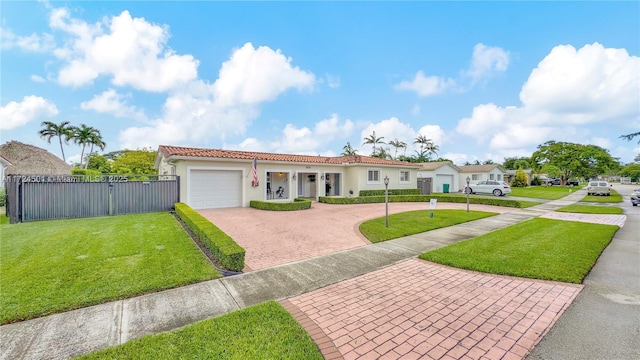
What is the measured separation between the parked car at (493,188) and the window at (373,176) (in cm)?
1079

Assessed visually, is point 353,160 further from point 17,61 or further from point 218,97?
point 17,61

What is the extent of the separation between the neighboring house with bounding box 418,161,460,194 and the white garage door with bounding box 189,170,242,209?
20.2 metres

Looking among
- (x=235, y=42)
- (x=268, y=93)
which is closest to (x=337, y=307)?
(x=235, y=42)

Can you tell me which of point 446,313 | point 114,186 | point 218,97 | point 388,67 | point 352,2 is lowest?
point 446,313

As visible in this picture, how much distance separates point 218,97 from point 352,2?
1104 cm

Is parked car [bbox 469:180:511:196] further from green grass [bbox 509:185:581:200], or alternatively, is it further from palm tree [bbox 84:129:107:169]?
palm tree [bbox 84:129:107:169]

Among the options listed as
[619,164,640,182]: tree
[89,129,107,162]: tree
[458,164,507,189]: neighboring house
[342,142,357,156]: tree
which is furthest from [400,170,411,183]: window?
[619,164,640,182]: tree

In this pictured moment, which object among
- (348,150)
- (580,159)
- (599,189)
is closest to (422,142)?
(348,150)

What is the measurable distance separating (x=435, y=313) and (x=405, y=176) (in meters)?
21.7

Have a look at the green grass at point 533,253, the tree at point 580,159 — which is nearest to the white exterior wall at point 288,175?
the green grass at point 533,253

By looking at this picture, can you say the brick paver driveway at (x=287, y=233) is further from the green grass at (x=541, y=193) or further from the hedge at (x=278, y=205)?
the green grass at (x=541, y=193)

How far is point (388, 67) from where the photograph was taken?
18625 mm

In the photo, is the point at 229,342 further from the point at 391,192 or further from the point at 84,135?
the point at 84,135

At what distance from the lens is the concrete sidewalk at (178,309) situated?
304 cm
